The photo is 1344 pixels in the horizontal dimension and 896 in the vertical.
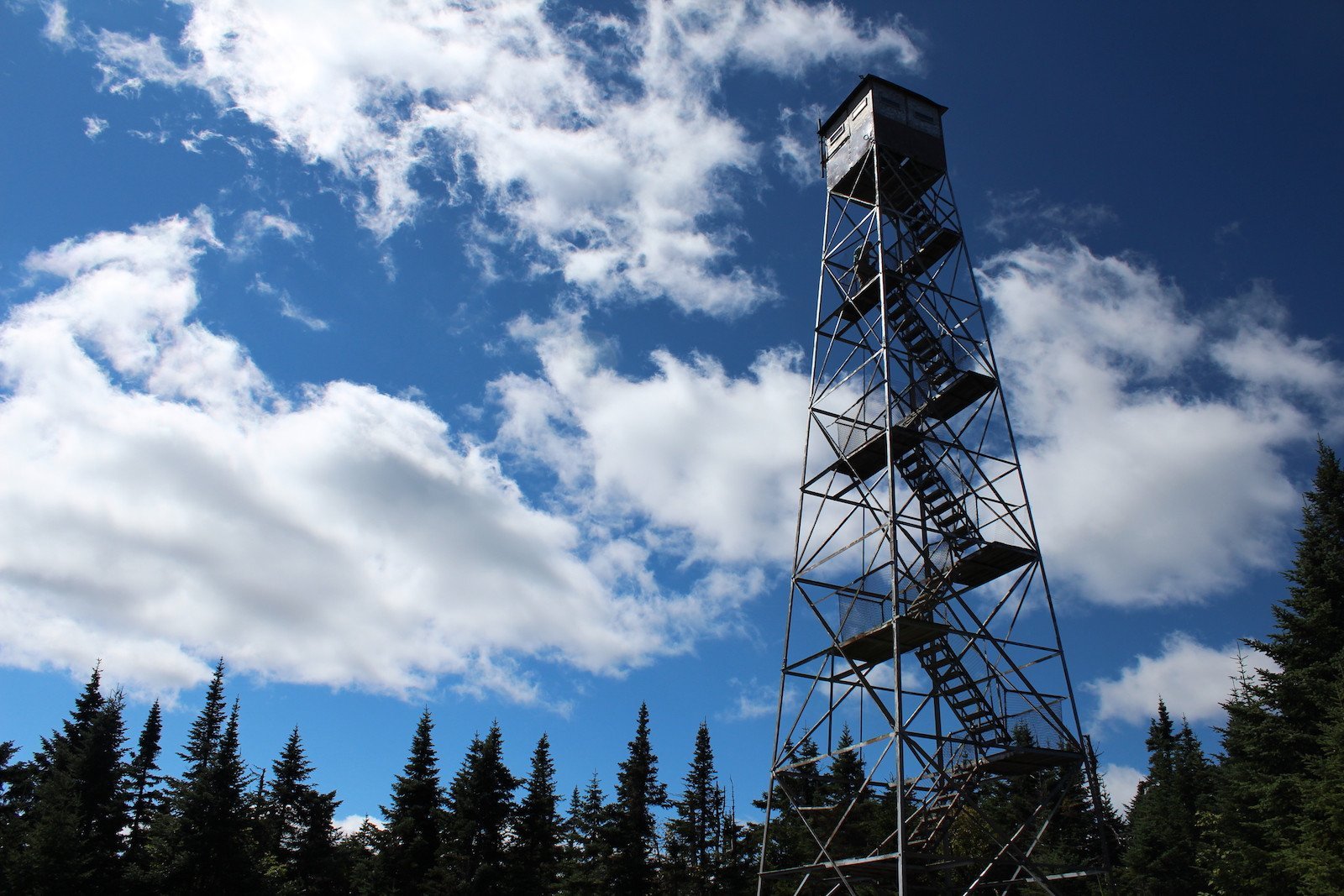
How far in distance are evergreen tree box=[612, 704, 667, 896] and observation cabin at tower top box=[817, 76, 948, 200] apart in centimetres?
3366

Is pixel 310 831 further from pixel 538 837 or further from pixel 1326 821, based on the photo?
pixel 1326 821

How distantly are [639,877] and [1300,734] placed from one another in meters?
Result: 29.2

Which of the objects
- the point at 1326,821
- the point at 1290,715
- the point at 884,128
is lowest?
the point at 1326,821

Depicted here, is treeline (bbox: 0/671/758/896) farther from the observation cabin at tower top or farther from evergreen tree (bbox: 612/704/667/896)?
the observation cabin at tower top

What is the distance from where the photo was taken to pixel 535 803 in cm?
4916

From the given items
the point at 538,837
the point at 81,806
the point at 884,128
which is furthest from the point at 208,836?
the point at 884,128

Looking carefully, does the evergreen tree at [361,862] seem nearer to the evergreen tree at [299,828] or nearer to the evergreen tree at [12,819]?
the evergreen tree at [299,828]

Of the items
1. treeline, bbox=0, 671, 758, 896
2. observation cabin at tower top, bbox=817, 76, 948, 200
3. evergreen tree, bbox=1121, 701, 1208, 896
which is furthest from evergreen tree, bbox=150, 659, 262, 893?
evergreen tree, bbox=1121, 701, 1208, 896

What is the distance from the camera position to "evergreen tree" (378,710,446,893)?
42.0 m

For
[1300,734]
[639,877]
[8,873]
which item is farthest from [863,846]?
[8,873]

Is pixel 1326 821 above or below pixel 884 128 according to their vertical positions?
below

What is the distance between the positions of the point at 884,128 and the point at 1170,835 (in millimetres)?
46905

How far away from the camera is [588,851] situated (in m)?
47.4

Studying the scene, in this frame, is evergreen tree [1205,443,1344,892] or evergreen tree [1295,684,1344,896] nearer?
evergreen tree [1295,684,1344,896]
